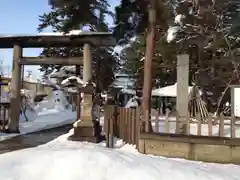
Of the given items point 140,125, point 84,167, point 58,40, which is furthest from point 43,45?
point 84,167

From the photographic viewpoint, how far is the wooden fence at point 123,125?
11211mm

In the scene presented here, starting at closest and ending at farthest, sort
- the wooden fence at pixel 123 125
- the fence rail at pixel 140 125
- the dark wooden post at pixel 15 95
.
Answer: the fence rail at pixel 140 125, the wooden fence at pixel 123 125, the dark wooden post at pixel 15 95

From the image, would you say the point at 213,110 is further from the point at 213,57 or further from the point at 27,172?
the point at 27,172

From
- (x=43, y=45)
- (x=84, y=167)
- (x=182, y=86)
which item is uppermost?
(x=43, y=45)

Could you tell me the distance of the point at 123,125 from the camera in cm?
1280

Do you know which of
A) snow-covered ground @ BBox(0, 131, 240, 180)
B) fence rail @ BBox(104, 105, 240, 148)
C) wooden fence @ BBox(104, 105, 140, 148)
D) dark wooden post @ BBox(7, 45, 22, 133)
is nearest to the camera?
snow-covered ground @ BBox(0, 131, 240, 180)

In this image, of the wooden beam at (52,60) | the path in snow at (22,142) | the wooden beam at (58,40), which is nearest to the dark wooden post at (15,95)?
the wooden beam at (52,60)

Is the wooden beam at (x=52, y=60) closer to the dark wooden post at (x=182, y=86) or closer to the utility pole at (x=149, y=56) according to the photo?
the utility pole at (x=149, y=56)

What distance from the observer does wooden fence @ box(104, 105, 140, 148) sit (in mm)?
11211

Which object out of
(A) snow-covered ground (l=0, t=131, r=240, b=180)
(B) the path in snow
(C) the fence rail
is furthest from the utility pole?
(A) snow-covered ground (l=0, t=131, r=240, b=180)

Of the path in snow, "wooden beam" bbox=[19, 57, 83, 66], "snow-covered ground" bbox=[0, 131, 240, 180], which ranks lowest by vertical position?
the path in snow

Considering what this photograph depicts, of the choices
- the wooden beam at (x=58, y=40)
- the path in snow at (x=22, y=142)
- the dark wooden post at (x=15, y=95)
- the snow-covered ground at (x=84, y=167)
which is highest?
the wooden beam at (x=58, y=40)

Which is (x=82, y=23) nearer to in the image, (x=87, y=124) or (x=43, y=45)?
(x=43, y=45)

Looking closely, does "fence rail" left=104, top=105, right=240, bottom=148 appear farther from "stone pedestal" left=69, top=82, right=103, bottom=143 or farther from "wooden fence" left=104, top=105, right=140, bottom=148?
"stone pedestal" left=69, top=82, right=103, bottom=143
